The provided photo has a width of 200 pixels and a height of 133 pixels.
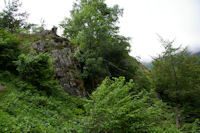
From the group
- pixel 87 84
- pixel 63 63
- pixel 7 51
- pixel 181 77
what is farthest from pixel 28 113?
pixel 181 77

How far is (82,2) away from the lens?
14.3 metres

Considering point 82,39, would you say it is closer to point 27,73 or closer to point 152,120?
point 27,73

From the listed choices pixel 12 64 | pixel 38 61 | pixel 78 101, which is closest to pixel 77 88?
pixel 78 101

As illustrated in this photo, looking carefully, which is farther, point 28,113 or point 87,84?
point 87,84

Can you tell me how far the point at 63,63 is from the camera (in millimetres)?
9258

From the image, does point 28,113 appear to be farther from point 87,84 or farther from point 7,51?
point 87,84

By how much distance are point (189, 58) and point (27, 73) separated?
11.3 metres

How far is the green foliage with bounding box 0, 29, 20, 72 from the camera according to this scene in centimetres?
594

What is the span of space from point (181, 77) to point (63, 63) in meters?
9.51

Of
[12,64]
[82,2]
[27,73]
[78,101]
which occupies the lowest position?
[78,101]

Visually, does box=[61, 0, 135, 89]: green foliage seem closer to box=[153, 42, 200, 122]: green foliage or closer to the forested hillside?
the forested hillside

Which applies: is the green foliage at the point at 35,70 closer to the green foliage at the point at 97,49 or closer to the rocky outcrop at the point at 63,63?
the rocky outcrop at the point at 63,63

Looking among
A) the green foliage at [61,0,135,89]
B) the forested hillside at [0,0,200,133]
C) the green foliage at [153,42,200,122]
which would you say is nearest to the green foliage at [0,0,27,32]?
the forested hillside at [0,0,200,133]

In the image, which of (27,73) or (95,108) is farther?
(27,73)
